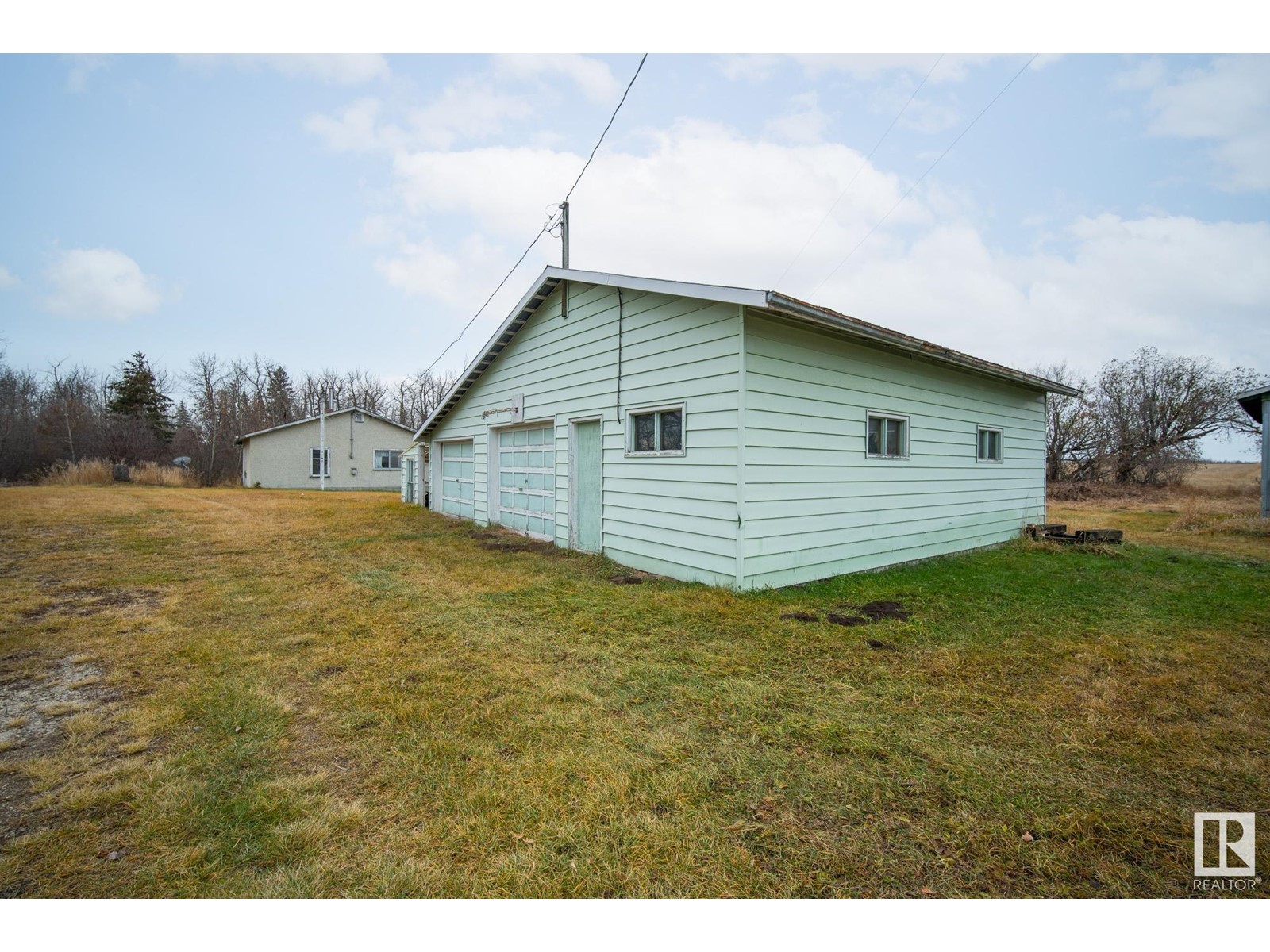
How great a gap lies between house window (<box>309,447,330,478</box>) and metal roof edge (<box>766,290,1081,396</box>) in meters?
27.8

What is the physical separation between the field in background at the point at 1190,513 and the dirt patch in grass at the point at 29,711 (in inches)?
587

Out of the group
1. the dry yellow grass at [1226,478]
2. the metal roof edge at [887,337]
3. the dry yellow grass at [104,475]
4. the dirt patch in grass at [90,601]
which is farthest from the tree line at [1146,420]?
the dry yellow grass at [104,475]

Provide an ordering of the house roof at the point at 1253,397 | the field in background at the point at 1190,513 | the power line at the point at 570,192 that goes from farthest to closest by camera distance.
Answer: the house roof at the point at 1253,397 → the field in background at the point at 1190,513 → the power line at the point at 570,192

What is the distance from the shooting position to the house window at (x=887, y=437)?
7.88 metres

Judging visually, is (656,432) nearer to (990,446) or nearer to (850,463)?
(850,463)

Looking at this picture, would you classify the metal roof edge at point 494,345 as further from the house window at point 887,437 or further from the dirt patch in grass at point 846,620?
the dirt patch in grass at point 846,620

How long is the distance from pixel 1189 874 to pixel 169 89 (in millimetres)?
14042

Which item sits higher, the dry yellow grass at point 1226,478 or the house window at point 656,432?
the house window at point 656,432

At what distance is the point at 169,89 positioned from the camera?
8578 mm

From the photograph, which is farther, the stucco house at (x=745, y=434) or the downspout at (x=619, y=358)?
the downspout at (x=619, y=358)

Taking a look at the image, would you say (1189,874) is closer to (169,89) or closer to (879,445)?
(879,445)

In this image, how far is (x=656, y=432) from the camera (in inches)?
292

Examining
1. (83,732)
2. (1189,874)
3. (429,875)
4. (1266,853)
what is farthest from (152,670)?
(1266,853)

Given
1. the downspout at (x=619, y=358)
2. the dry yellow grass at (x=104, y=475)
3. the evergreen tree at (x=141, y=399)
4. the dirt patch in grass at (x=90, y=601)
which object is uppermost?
the evergreen tree at (x=141, y=399)
